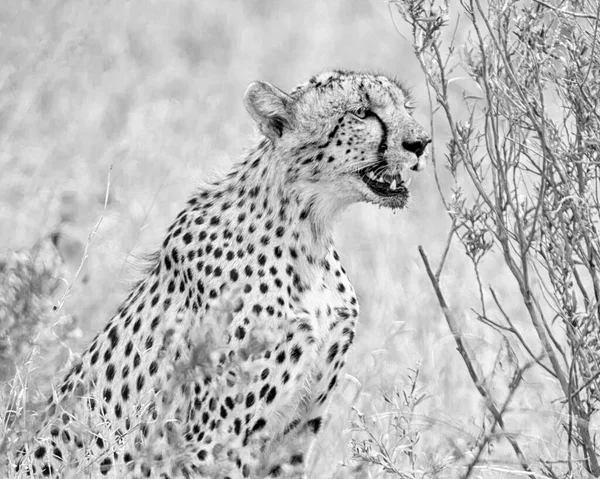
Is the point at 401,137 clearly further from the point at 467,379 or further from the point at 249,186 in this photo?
the point at 467,379

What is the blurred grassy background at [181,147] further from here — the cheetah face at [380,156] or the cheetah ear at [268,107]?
the cheetah face at [380,156]

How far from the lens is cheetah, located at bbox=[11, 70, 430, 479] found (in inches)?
157

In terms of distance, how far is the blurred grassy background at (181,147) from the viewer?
19.4 ft

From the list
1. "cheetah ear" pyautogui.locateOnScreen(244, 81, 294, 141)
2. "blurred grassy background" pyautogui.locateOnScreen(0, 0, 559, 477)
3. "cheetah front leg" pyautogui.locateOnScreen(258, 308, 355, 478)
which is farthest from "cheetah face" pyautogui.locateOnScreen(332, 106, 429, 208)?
"blurred grassy background" pyautogui.locateOnScreen(0, 0, 559, 477)

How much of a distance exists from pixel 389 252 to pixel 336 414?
7.00 ft

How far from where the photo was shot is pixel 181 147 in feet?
27.7

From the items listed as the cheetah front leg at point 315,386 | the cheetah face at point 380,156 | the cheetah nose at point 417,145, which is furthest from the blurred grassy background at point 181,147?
the cheetah nose at point 417,145

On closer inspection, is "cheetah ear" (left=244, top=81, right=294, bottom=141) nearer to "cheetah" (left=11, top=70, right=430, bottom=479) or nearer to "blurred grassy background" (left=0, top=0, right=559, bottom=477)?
"cheetah" (left=11, top=70, right=430, bottom=479)

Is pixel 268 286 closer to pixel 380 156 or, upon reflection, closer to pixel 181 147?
pixel 380 156

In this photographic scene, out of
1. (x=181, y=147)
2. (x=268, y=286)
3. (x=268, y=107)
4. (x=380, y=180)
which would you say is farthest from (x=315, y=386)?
(x=181, y=147)

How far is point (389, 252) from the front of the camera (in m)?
7.62

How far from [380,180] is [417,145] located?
166 millimetres

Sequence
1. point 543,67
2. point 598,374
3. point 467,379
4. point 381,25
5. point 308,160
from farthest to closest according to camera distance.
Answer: point 381,25 → point 467,379 → point 308,160 → point 543,67 → point 598,374

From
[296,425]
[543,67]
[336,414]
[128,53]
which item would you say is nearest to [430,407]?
[336,414]
